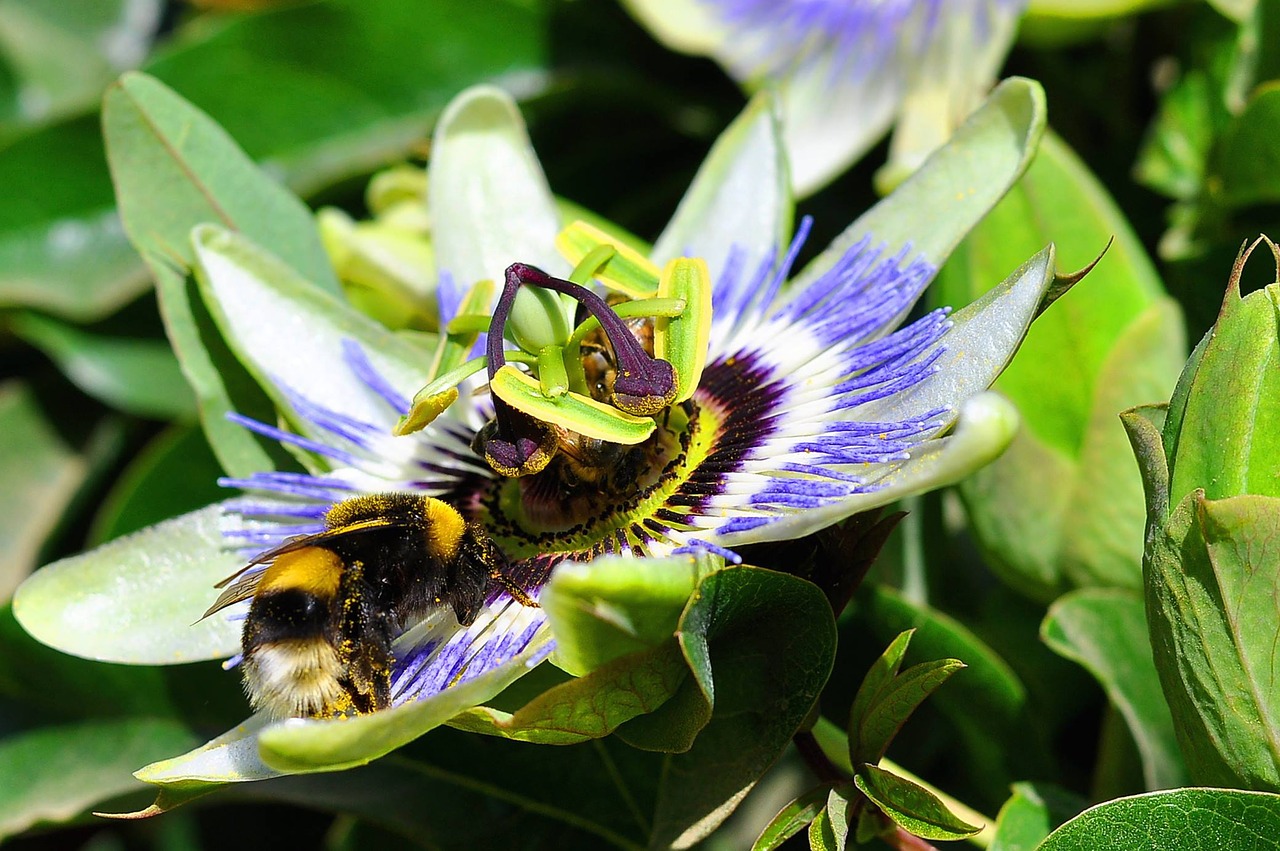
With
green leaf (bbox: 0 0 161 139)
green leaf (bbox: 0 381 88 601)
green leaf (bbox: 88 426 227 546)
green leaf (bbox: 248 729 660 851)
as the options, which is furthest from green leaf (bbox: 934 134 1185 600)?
green leaf (bbox: 0 0 161 139)

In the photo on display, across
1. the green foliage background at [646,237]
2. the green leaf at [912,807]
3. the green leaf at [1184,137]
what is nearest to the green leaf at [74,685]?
the green foliage background at [646,237]

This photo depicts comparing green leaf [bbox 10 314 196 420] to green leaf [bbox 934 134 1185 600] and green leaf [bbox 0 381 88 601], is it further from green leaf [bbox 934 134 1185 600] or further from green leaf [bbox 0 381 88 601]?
green leaf [bbox 934 134 1185 600]

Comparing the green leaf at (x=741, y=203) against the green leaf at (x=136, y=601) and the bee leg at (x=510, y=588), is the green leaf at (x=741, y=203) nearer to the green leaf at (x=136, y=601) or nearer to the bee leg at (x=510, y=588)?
the bee leg at (x=510, y=588)

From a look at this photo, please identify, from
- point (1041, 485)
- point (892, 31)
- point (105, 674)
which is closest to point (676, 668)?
point (1041, 485)

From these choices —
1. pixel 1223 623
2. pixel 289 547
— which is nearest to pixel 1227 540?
pixel 1223 623

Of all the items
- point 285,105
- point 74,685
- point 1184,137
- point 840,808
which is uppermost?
point 1184,137

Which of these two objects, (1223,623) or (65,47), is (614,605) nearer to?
(1223,623)
